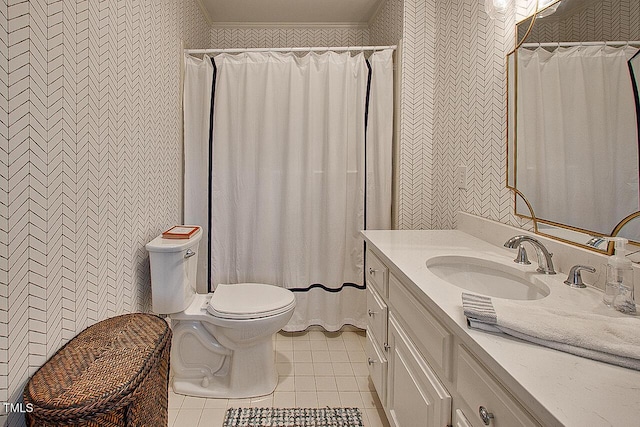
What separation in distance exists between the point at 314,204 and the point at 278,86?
80 cm

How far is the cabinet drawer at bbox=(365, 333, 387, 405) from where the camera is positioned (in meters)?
1.57

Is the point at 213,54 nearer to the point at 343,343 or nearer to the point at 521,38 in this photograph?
the point at 521,38

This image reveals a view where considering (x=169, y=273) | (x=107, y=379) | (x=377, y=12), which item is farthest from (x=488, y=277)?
(x=377, y=12)

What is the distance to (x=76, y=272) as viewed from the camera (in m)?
1.31

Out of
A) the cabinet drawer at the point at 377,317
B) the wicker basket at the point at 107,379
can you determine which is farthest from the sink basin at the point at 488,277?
the wicker basket at the point at 107,379

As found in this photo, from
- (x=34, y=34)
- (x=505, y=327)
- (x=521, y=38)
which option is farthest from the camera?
(x=521, y=38)

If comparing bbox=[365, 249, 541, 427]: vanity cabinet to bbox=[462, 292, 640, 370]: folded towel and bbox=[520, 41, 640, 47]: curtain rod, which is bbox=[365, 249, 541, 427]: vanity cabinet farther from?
bbox=[520, 41, 640, 47]: curtain rod

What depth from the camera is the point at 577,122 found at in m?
1.20

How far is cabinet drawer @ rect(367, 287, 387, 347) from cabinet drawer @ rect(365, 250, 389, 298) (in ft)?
0.13

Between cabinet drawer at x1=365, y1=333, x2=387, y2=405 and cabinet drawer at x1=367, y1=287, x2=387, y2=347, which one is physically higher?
cabinet drawer at x1=367, y1=287, x2=387, y2=347

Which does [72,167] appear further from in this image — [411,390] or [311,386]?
[311,386]

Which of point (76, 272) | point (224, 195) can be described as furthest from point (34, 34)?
point (224, 195)

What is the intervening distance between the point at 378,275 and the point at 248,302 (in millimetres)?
699

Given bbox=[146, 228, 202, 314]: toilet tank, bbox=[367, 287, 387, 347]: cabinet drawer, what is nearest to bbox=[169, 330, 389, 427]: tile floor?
bbox=[367, 287, 387, 347]: cabinet drawer
